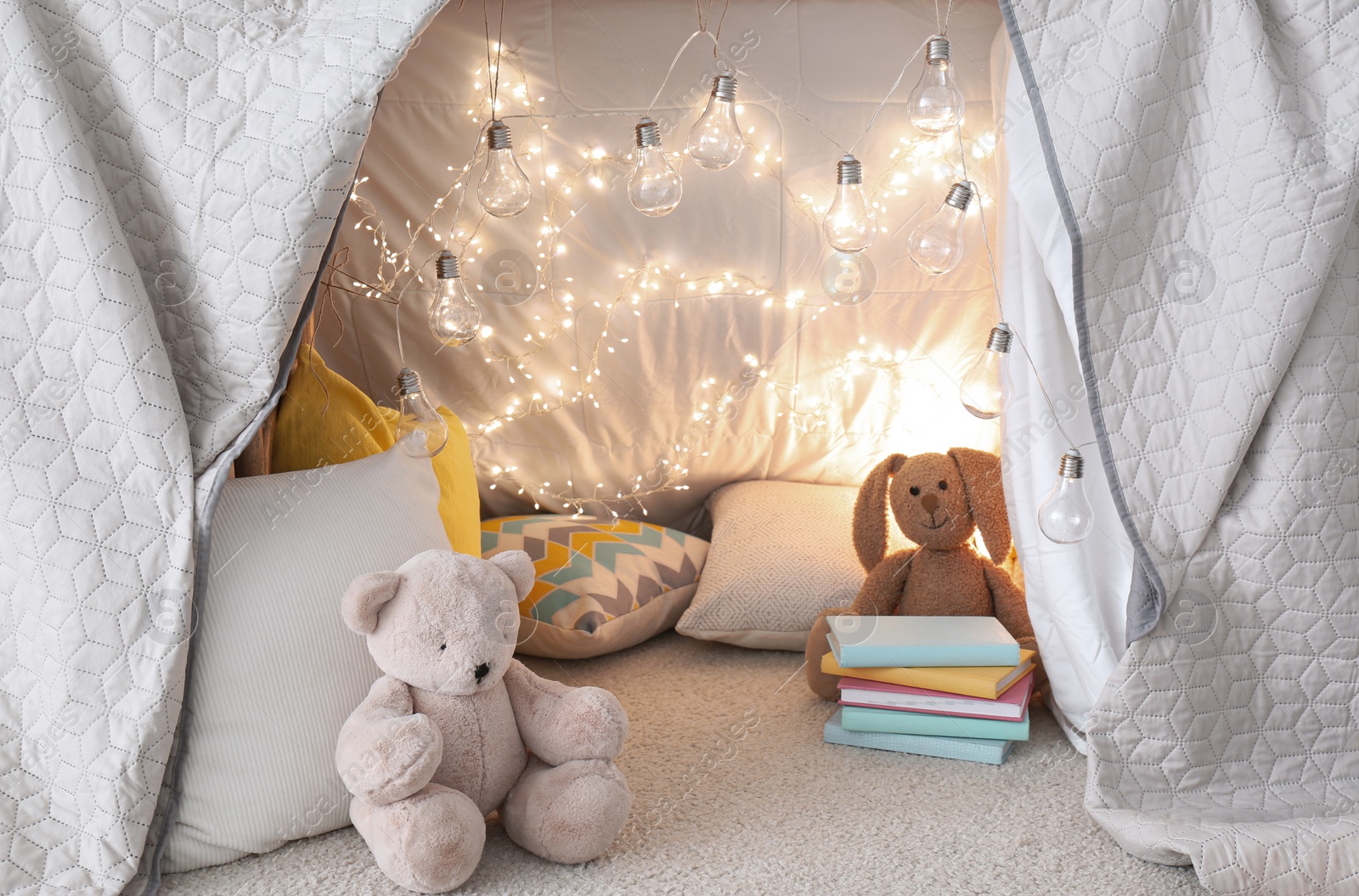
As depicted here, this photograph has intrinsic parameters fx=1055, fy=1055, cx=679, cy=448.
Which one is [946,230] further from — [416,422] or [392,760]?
[392,760]

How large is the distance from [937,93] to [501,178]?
540 millimetres

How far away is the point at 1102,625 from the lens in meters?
1.44

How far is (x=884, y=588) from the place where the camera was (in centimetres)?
171

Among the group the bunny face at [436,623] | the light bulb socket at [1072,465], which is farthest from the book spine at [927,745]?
the bunny face at [436,623]

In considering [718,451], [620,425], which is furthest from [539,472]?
[718,451]

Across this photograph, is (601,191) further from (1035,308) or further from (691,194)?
(1035,308)

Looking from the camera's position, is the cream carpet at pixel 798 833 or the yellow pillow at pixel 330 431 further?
the yellow pillow at pixel 330 431

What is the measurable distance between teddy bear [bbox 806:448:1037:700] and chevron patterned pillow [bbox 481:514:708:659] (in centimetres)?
31

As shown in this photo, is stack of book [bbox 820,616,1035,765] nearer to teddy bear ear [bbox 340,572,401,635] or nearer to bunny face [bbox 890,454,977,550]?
bunny face [bbox 890,454,977,550]

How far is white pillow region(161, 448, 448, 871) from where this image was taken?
126 cm

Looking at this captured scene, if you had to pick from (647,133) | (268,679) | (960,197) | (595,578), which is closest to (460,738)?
(268,679)

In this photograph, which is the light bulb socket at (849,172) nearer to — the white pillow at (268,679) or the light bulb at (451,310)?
the light bulb at (451,310)

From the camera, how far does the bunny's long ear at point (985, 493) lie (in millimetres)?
1671

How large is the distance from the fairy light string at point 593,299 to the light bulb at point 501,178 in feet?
1.23
